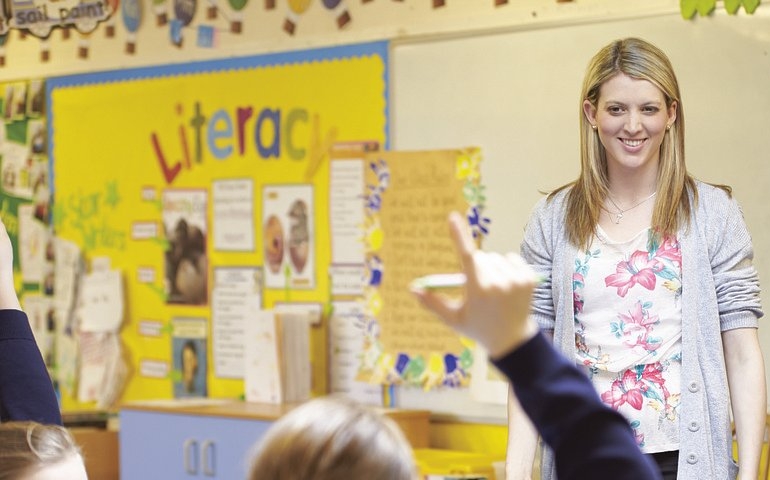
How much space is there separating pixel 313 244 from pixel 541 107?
3.55ft

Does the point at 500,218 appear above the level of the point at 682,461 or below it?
above

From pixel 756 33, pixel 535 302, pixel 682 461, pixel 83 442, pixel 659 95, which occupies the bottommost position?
pixel 83 442

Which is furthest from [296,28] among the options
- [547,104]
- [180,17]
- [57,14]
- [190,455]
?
[190,455]

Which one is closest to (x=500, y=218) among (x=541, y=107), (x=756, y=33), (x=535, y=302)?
(x=541, y=107)

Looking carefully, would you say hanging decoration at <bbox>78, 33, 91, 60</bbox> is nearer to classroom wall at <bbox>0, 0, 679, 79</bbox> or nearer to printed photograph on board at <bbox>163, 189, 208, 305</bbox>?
classroom wall at <bbox>0, 0, 679, 79</bbox>

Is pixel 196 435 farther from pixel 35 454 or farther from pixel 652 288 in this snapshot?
pixel 35 454

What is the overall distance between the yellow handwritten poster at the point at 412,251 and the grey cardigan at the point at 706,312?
1861 millimetres

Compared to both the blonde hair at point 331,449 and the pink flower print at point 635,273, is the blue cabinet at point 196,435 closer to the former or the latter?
the pink flower print at point 635,273

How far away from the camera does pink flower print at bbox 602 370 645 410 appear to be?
2314 mm

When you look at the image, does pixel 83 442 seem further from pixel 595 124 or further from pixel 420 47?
pixel 595 124

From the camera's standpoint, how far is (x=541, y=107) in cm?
411

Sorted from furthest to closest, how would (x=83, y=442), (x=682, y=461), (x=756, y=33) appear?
1. (x=83, y=442)
2. (x=756, y=33)
3. (x=682, y=461)

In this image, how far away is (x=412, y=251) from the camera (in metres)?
4.45

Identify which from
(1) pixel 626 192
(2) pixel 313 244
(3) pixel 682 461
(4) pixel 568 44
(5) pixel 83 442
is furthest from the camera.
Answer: (5) pixel 83 442
